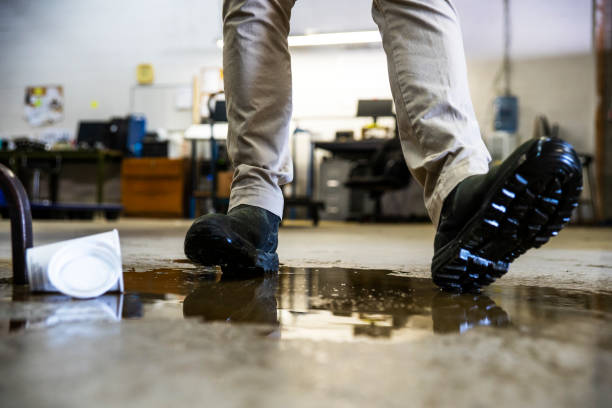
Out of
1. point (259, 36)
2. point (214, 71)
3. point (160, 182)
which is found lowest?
point (160, 182)

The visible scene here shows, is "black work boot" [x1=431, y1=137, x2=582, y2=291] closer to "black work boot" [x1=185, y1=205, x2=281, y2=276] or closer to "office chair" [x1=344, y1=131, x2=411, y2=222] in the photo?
"black work boot" [x1=185, y1=205, x2=281, y2=276]

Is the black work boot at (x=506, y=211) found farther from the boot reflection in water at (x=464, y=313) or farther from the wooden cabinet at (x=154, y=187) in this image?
the wooden cabinet at (x=154, y=187)

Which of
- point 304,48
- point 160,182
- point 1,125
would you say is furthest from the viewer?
point 1,125

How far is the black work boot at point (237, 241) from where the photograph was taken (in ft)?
2.28

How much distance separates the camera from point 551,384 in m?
0.26

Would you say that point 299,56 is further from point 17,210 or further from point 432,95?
point 17,210

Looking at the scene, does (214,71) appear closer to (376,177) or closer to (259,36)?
(376,177)

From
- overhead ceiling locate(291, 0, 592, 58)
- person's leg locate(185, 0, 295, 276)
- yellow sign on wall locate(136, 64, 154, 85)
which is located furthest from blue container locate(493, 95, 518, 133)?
person's leg locate(185, 0, 295, 276)

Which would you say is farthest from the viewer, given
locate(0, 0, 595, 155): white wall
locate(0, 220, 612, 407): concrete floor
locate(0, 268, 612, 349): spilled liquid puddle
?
locate(0, 0, 595, 155): white wall

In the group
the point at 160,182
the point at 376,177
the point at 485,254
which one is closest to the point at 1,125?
the point at 160,182

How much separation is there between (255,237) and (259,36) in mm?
337

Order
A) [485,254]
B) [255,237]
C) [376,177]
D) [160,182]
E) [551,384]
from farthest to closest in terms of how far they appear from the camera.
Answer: [160,182] → [376,177] → [255,237] → [485,254] → [551,384]

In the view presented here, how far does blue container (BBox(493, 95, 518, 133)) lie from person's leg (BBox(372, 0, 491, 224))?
5347 millimetres

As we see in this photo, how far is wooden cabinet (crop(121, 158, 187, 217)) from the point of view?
5879 millimetres
